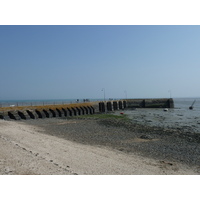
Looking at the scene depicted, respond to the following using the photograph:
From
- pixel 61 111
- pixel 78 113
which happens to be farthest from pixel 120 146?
pixel 78 113

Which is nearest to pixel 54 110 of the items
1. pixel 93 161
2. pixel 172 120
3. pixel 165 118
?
pixel 165 118

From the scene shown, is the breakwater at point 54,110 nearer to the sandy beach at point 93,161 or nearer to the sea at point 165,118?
the sea at point 165,118

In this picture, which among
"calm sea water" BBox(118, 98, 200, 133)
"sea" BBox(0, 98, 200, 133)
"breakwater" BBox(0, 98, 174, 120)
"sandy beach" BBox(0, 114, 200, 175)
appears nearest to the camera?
"sandy beach" BBox(0, 114, 200, 175)

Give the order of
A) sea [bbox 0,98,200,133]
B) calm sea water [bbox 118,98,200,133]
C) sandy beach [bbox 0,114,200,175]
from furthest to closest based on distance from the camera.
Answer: sea [bbox 0,98,200,133], calm sea water [bbox 118,98,200,133], sandy beach [bbox 0,114,200,175]

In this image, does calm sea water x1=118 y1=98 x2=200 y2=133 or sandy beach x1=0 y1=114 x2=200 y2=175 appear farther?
calm sea water x1=118 y1=98 x2=200 y2=133

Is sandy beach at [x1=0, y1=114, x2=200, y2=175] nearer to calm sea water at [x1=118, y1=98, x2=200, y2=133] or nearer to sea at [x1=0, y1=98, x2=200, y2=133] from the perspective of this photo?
calm sea water at [x1=118, y1=98, x2=200, y2=133]

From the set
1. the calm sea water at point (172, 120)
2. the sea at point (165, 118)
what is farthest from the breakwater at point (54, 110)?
the calm sea water at point (172, 120)

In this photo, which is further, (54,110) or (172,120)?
(54,110)

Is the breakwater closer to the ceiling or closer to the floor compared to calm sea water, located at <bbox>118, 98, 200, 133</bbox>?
closer to the ceiling

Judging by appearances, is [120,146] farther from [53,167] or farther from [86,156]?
[53,167]

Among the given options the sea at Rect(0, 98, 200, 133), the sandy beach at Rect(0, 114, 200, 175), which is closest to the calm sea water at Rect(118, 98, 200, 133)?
the sea at Rect(0, 98, 200, 133)

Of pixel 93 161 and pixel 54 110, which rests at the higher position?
pixel 54 110

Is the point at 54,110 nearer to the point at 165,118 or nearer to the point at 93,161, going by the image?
the point at 165,118

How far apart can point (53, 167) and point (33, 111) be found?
26.4 metres
